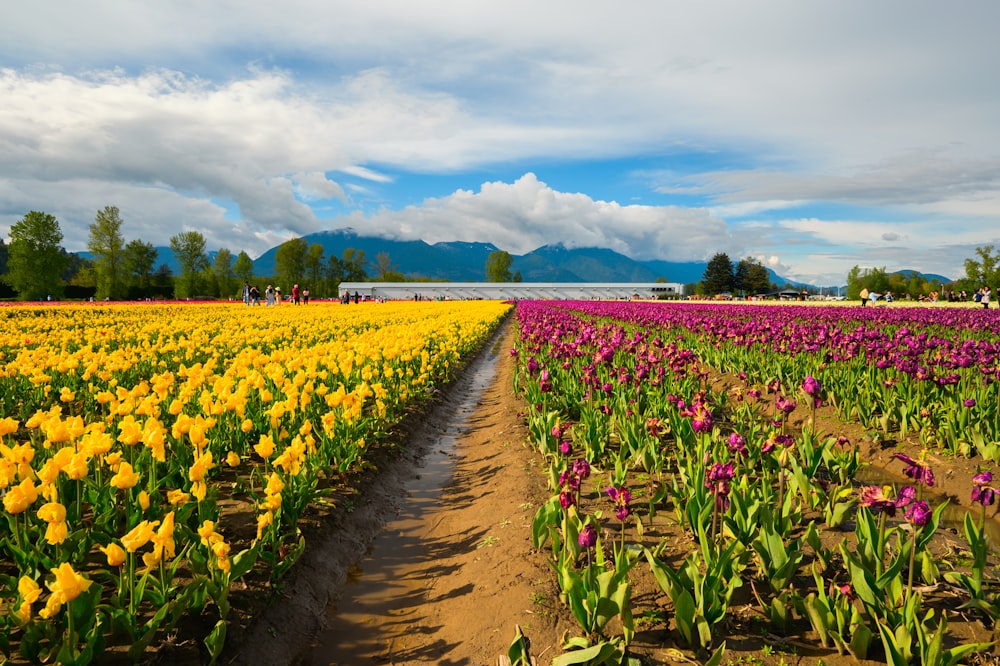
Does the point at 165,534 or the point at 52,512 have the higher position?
the point at 52,512

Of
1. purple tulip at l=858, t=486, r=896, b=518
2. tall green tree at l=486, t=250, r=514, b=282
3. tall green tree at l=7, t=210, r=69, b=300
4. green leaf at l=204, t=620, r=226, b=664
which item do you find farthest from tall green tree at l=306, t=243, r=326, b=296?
purple tulip at l=858, t=486, r=896, b=518

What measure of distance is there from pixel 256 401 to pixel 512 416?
13.1 ft

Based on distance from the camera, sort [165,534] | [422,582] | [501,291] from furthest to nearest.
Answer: [501,291], [422,582], [165,534]

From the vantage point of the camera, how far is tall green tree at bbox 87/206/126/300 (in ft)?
270

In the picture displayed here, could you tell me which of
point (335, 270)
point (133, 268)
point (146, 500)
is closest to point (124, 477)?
point (146, 500)

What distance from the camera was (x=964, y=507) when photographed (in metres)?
5.69

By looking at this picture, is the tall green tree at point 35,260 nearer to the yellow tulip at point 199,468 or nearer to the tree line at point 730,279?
the yellow tulip at point 199,468

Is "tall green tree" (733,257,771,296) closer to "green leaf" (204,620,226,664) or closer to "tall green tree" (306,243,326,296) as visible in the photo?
"tall green tree" (306,243,326,296)

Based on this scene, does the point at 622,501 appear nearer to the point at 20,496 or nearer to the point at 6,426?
the point at 20,496

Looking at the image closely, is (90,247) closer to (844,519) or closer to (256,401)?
(256,401)

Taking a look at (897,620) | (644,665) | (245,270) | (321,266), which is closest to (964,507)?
(897,620)

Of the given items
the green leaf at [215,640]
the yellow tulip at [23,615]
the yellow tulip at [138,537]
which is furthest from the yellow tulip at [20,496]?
the green leaf at [215,640]

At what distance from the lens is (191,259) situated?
10994 cm

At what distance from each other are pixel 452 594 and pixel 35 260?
85608 mm
